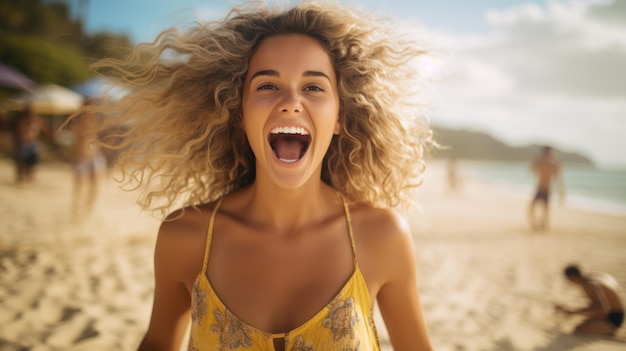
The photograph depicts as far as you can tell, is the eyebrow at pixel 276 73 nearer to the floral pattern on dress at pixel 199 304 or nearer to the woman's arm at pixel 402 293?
the woman's arm at pixel 402 293

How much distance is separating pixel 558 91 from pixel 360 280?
475 ft

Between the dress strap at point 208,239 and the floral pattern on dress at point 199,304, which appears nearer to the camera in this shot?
the floral pattern on dress at point 199,304

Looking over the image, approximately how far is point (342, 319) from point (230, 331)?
0.45 meters

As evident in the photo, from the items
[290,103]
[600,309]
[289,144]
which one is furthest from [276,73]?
[600,309]

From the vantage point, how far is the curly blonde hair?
6.77 feet

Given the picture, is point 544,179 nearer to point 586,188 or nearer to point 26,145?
point 26,145

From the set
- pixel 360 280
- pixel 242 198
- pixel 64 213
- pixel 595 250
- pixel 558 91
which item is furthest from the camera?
pixel 558 91

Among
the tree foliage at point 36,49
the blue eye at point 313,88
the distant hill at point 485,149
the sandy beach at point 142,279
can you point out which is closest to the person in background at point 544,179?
the sandy beach at point 142,279

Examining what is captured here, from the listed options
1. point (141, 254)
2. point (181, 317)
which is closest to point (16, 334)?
point (181, 317)

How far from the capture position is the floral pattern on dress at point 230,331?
5.17ft

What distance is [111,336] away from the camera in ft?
10.6

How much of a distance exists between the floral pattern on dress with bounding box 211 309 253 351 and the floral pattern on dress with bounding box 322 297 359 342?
315 millimetres

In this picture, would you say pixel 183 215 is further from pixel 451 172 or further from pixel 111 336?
pixel 451 172

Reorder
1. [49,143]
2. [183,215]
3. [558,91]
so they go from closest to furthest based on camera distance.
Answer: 1. [183,215]
2. [49,143]
3. [558,91]
